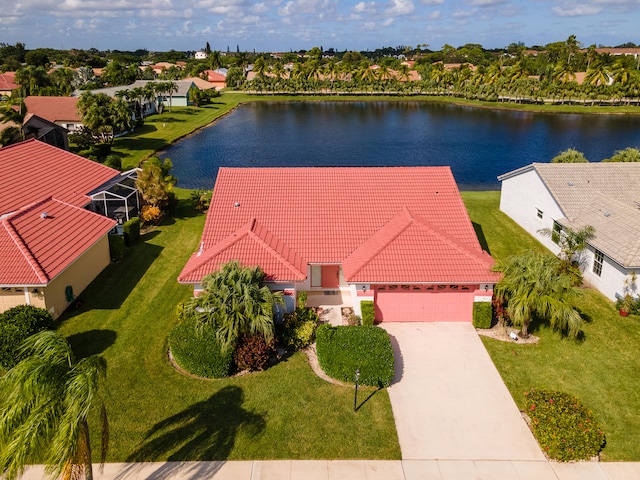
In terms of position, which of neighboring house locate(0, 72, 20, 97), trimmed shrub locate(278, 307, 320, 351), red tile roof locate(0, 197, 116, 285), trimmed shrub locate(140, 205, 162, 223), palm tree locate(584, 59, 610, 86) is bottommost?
trimmed shrub locate(278, 307, 320, 351)

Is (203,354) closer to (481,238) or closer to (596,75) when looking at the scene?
(481,238)

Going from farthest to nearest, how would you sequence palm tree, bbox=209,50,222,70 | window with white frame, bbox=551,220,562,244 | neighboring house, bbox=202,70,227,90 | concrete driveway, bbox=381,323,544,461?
palm tree, bbox=209,50,222,70, neighboring house, bbox=202,70,227,90, window with white frame, bbox=551,220,562,244, concrete driveway, bbox=381,323,544,461

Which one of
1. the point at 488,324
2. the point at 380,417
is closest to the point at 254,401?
the point at 380,417

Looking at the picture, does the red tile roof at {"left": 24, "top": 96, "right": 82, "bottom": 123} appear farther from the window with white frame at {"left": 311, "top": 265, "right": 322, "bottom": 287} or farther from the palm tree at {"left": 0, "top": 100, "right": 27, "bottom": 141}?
the window with white frame at {"left": 311, "top": 265, "right": 322, "bottom": 287}

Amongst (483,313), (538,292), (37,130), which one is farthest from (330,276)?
(37,130)

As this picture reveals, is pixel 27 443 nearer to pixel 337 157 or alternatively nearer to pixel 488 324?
pixel 488 324

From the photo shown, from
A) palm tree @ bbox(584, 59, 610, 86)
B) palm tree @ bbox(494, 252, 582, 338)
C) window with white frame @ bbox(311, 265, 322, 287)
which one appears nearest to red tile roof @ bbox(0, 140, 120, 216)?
window with white frame @ bbox(311, 265, 322, 287)

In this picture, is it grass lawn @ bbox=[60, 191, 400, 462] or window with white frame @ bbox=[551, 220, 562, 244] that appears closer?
grass lawn @ bbox=[60, 191, 400, 462]

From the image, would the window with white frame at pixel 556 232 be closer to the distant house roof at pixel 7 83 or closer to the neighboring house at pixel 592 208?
the neighboring house at pixel 592 208
